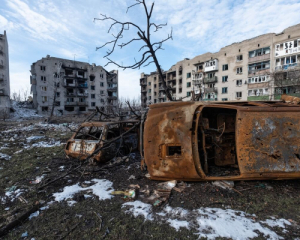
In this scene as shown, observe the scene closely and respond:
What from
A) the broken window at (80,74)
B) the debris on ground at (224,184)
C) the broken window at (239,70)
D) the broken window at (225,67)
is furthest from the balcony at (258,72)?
the broken window at (80,74)

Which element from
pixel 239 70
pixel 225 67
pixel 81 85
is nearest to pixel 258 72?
pixel 239 70

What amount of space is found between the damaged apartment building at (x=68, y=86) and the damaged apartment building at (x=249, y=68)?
760 inches

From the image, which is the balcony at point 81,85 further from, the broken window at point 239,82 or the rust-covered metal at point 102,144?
the rust-covered metal at point 102,144

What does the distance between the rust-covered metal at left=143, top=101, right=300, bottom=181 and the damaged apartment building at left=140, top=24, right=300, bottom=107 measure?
18559 mm

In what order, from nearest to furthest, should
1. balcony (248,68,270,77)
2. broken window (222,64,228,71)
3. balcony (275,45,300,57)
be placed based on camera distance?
balcony (275,45,300,57), balcony (248,68,270,77), broken window (222,64,228,71)

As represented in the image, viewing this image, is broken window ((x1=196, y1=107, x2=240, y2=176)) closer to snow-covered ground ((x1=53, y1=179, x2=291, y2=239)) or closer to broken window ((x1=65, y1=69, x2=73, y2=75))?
snow-covered ground ((x1=53, y1=179, x2=291, y2=239))

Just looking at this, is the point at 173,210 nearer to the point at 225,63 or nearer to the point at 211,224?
the point at 211,224

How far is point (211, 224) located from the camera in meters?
2.38

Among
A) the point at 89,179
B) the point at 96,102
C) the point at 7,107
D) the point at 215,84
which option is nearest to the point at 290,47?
the point at 215,84

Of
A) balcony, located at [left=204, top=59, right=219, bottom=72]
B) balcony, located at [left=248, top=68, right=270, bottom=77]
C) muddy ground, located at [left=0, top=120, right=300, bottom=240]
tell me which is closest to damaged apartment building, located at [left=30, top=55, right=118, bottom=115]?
balcony, located at [left=204, top=59, right=219, bottom=72]

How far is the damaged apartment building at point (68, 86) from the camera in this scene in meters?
39.5

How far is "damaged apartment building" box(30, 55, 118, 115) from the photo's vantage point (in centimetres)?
3953

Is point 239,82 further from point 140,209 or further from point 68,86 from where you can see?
point 68,86

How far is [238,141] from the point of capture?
3.22 meters
